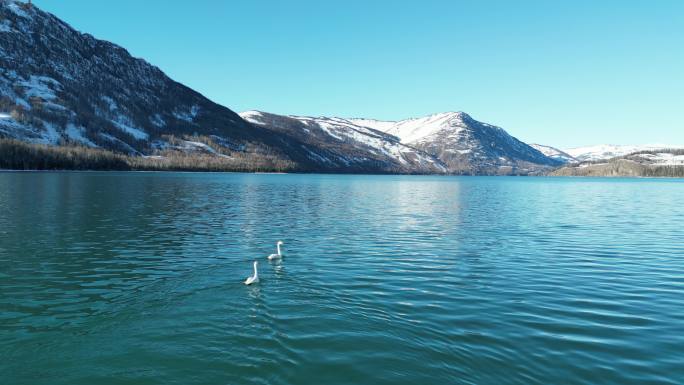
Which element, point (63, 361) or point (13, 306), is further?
point (13, 306)

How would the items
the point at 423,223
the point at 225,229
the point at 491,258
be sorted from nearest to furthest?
the point at 491,258, the point at 225,229, the point at 423,223

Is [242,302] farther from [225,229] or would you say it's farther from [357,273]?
[225,229]

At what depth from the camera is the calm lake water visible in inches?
587

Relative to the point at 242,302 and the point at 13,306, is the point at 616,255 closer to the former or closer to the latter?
the point at 242,302

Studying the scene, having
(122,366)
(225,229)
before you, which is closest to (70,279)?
(122,366)

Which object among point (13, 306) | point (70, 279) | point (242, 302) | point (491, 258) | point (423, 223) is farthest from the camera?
point (423, 223)

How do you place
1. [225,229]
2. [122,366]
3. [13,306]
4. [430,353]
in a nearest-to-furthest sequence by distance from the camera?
[122,366] → [430,353] → [13,306] → [225,229]

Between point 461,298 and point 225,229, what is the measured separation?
106 feet

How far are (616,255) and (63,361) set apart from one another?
41.4 m

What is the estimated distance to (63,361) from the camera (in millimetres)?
15172

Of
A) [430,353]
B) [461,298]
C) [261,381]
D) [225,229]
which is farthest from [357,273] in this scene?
[225,229]

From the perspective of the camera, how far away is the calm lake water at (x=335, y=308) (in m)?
14.9

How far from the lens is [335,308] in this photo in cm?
2161

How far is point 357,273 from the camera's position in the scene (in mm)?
29156
